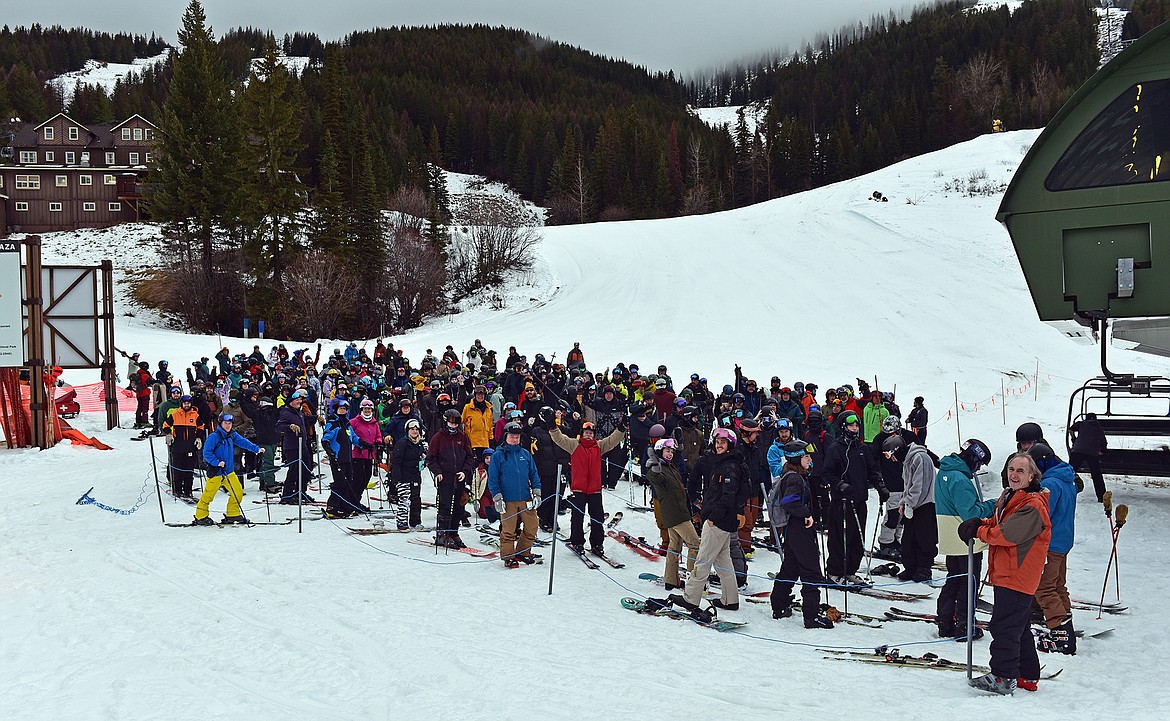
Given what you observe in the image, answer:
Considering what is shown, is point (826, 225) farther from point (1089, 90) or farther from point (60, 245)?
point (60, 245)

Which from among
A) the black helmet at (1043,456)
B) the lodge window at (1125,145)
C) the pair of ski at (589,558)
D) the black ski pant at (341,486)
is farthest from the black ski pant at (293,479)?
the lodge window at (1125,145)

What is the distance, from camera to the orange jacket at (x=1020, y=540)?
583cm

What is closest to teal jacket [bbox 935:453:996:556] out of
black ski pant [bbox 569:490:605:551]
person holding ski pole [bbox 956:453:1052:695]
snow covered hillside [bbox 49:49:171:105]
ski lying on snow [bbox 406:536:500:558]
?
person holding ski pole [bbox 956:453:1052:695]

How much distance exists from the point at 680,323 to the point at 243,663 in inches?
1156

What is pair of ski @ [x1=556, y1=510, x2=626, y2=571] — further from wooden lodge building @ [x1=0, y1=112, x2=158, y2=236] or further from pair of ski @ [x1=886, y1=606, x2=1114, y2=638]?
wooden lodge building @ [x1=0, y1=112, x2=158, y2=236]

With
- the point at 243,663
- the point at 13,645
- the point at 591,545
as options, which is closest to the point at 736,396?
the point at 591,545

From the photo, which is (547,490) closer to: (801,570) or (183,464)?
(801,570)

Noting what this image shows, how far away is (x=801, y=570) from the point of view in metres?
8.23

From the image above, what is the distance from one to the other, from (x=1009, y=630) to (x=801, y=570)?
244cm

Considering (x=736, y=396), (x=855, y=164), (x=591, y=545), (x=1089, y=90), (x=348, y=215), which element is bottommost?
(x=591, y=545)

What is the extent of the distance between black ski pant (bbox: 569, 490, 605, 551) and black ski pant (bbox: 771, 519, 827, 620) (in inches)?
108

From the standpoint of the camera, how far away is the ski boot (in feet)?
19.7

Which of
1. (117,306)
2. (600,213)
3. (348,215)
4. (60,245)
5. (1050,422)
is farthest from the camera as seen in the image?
(600,213)

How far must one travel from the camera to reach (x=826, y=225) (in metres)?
48.1
